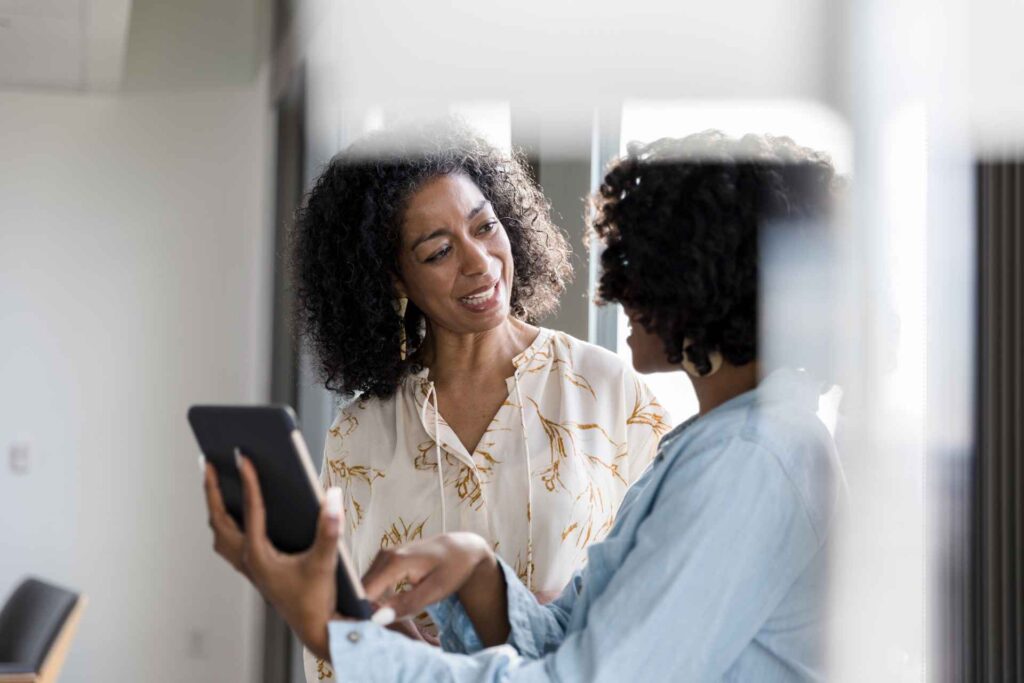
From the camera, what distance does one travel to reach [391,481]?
1.13 m

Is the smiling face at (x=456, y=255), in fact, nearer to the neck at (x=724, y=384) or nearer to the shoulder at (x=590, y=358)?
the shoulder at (x=590, y=358)

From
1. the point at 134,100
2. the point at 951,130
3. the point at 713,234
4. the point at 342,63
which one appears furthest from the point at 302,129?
the point at 951,130

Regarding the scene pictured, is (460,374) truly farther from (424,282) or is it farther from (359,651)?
(359,651)

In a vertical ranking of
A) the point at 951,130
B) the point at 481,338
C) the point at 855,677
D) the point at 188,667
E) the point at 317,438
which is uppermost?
the point at 951,130

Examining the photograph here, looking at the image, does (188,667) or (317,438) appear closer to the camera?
(317,438)

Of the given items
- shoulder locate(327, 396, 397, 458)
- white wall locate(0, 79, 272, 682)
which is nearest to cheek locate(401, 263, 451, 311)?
shoulder locate(327, 396, 397, 458)

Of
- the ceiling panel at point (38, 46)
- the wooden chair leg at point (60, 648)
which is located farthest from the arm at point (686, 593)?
the ceiling panel at point (38, 46)

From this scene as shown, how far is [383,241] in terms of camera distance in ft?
3.71

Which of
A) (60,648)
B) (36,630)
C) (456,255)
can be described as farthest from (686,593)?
(36,630)

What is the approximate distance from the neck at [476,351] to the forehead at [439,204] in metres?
0.12

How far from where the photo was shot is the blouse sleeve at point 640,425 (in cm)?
105

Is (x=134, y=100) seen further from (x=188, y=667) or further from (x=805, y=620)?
(x=805, y=620)

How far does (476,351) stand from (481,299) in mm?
75

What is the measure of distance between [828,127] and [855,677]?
1.20ft
